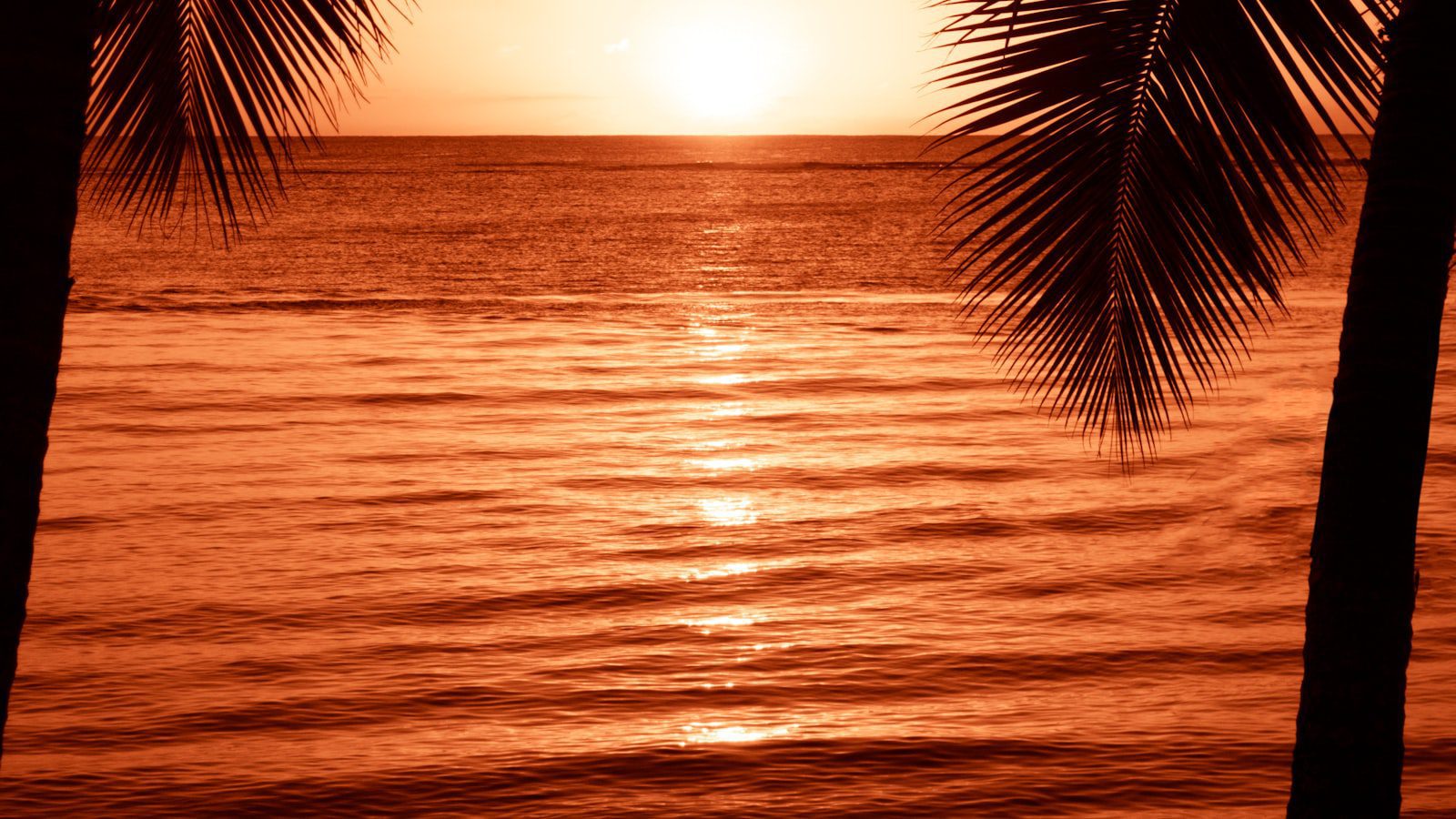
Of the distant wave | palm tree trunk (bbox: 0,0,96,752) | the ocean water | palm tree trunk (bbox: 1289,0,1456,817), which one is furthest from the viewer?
the distant wave

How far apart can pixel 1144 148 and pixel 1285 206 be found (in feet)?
1.13

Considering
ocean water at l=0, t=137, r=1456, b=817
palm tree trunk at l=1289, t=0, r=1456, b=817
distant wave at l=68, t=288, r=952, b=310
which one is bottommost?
ocean water at l=0, t=137, r=1456, b=817

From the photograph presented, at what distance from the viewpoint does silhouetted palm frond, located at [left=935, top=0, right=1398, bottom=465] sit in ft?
9.62

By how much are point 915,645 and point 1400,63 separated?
5105 mm

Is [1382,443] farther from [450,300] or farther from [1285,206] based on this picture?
[450,300]

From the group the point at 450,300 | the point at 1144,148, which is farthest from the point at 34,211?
the point at 450,300

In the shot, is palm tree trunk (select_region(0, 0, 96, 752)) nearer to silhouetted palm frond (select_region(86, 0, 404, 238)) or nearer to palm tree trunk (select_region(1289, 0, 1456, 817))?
silhouetted palm frond (select_region(86, 0, 404, 238))

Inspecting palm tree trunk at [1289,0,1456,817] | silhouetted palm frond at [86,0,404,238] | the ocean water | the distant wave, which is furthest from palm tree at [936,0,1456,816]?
the distant wave

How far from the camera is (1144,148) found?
3.15m

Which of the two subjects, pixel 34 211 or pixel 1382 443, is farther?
pixel 1382 443

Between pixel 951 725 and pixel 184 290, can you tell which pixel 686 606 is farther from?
pixel 184 290

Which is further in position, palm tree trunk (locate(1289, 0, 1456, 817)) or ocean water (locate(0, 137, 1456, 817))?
ocean water (locate(0, 137, 1456, 817))

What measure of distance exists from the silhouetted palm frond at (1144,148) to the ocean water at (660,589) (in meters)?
2.91

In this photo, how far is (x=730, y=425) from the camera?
13773 millimetres
